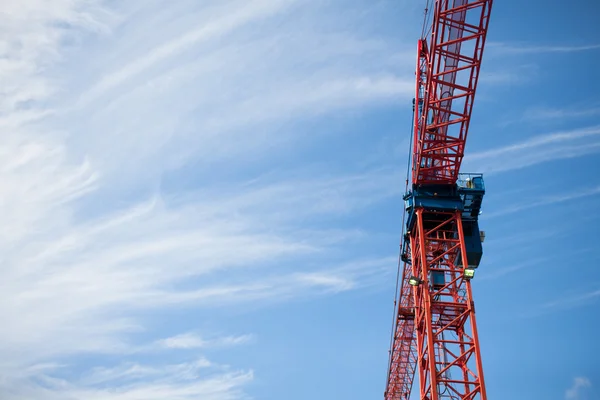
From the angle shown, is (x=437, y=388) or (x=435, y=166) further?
(x=435, y=166)

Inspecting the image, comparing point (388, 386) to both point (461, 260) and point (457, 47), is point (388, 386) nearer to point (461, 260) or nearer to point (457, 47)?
point (461, 260)

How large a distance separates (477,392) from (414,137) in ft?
59.4

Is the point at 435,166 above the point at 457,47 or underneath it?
underneath

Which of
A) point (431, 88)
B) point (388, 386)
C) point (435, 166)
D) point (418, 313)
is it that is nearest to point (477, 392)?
point (418, 313)

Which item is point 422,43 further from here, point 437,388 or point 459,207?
point 437,388

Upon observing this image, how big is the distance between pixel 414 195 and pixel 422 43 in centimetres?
1256

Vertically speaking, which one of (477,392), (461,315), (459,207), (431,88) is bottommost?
(477,392)

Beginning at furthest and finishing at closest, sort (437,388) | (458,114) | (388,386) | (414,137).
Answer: (388,386)
(414,137)
(458,114)
(437,388)

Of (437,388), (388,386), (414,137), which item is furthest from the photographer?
(388,386)

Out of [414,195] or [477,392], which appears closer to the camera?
[477,392]

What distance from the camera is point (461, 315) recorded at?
44.2 metres

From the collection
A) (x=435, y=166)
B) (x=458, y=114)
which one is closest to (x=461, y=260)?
(x=435, y=166)

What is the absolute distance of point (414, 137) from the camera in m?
48.8

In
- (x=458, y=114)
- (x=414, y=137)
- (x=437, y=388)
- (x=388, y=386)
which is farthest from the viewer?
(x=388, y=386)
